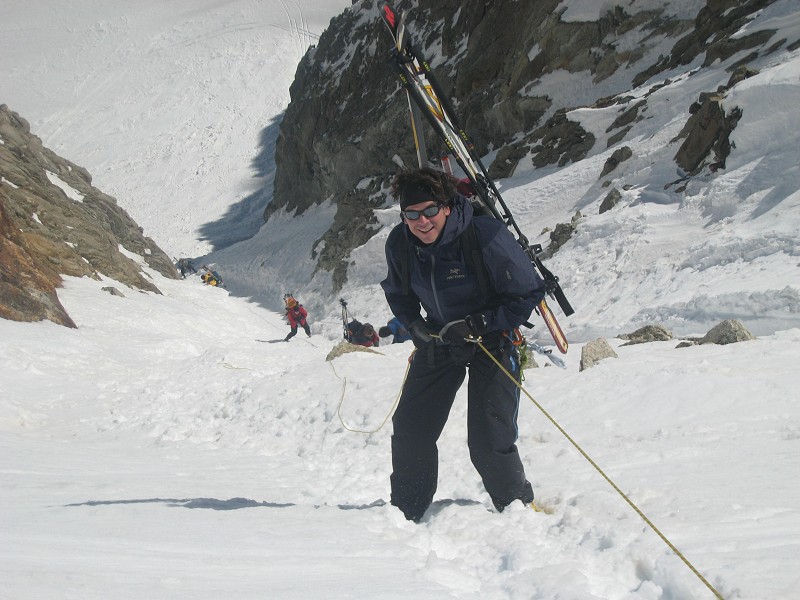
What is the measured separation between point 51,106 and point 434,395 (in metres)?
91.2

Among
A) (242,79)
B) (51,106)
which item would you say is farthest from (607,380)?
(51,106)

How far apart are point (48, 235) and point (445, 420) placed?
1771 centimetres

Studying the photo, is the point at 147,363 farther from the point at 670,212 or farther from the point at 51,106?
the point at 51,106

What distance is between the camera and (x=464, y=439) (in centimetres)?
501

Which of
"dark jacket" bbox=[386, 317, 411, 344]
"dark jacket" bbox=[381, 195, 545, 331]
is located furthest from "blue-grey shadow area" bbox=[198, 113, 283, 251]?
"dark jacket" bbox=[381, 195, 545, 331]

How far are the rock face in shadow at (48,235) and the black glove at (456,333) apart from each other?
9466 mm

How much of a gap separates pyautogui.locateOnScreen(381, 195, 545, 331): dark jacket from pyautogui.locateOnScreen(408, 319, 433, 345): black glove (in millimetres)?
107

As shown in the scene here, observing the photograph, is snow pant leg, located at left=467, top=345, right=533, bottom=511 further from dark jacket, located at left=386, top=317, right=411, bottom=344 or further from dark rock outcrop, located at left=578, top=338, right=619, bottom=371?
dark jacket, located at left=386, top=317, right=411, bottom=344

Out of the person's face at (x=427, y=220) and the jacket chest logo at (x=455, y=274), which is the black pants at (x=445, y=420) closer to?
the jacket chest logo at (x=455, y=274)

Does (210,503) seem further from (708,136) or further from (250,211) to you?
(250,211)

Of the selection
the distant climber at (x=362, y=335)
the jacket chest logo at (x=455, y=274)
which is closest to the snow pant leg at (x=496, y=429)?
the jacket chest logo at (x=455, y=274)

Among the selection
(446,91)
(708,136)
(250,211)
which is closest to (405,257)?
(708,136)

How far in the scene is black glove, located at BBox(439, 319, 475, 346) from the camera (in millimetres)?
3201

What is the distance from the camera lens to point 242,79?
7388 cm
